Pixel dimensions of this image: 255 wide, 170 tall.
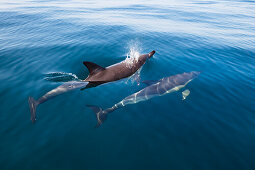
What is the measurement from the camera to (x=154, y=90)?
891cm

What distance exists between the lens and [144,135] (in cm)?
627

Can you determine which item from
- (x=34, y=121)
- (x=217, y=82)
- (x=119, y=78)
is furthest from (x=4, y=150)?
(x=217, y=82)

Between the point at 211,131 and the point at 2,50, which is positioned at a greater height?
the point at 2,50

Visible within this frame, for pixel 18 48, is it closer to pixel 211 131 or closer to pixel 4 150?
pixel 4 150

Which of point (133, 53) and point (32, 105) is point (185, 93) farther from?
point (32, 105)

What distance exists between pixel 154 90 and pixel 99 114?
11.5ft

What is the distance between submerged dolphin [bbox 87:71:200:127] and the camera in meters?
7.30

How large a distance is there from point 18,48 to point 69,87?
938 centimetres

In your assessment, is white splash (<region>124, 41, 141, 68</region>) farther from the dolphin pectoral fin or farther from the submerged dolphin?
the submerged dolphin

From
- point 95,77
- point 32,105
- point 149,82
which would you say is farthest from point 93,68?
point 32,105

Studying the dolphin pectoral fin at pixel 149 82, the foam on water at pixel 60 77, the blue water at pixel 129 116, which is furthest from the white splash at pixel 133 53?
the foam on water at pixel 60 77

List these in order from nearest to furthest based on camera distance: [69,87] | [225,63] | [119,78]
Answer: [69,87], [119,78], [225,63]

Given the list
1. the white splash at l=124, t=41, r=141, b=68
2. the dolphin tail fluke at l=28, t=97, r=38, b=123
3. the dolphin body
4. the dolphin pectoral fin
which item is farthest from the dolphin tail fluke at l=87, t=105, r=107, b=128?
the white splash at l=124, t=41, r=141, b=68

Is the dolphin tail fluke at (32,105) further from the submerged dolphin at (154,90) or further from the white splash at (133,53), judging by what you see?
the white splash at (133,53)
